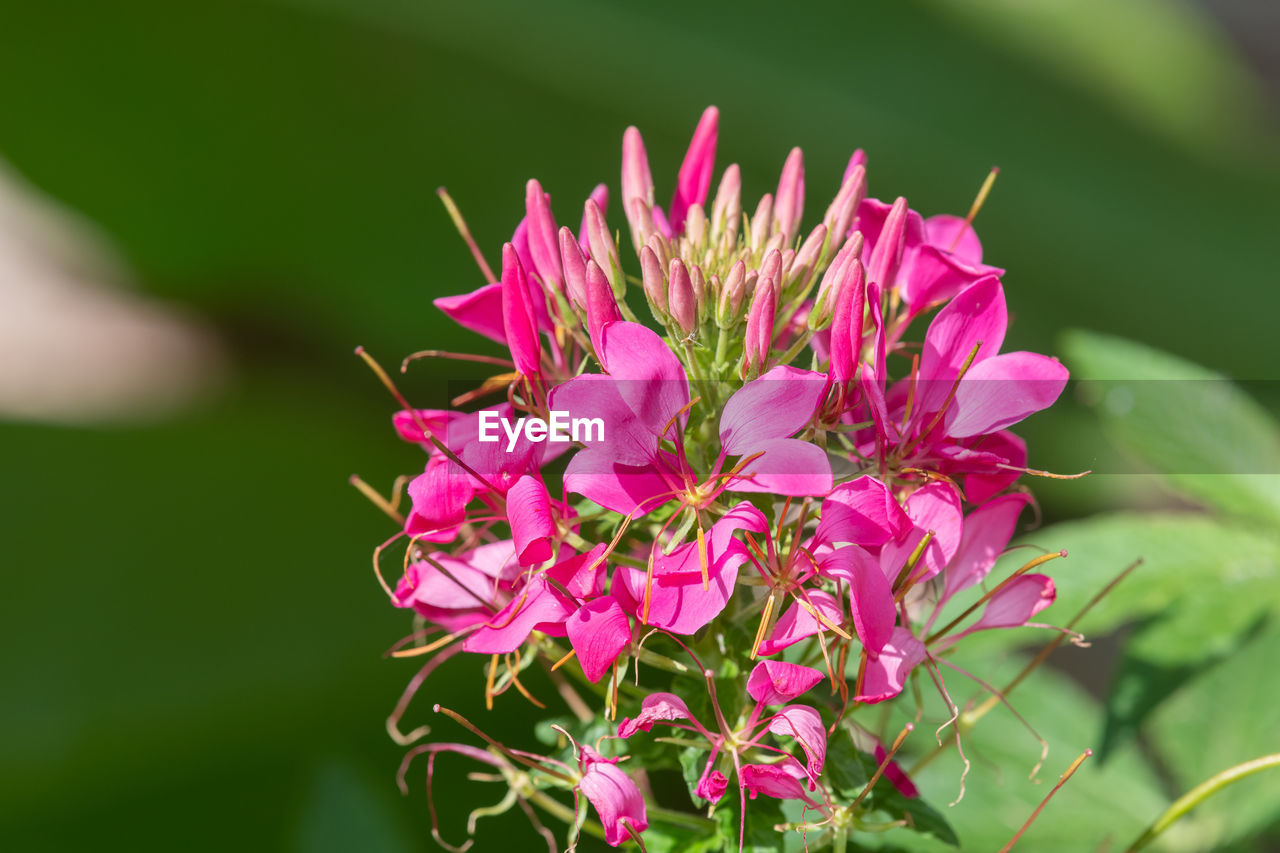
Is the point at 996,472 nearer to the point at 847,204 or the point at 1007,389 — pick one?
the point at 1007,389

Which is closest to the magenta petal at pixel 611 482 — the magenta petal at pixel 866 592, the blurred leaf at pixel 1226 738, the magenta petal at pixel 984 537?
the magenta petal at pixel 866 592

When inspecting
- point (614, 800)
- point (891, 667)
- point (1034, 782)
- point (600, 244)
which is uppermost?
point (600, 244)

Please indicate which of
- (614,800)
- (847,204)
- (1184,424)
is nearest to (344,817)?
(614,800)

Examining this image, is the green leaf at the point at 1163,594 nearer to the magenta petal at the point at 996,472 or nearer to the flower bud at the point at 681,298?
the magenta petal at the point at 996,472

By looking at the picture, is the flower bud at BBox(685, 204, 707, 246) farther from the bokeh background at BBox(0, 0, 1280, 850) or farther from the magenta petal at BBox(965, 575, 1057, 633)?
the bokeh background at BBox(0, 0, 1280, 850)

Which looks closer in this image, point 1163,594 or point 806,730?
point 806,730

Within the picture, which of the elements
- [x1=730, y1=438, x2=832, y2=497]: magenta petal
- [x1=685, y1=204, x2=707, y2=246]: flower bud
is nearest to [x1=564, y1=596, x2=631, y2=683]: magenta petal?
[x1=730, y1=438, x2=832, y2=497]: magenta petal

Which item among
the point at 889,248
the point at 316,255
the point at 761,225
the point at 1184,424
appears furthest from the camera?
the point at 316,255
